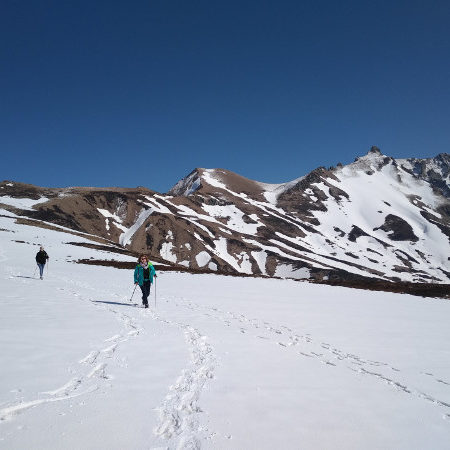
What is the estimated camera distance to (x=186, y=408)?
552 cm

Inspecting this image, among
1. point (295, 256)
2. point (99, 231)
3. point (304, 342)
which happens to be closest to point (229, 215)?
point (295, 256)

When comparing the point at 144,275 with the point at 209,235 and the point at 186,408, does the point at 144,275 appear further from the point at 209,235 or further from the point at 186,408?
the point at 209,235

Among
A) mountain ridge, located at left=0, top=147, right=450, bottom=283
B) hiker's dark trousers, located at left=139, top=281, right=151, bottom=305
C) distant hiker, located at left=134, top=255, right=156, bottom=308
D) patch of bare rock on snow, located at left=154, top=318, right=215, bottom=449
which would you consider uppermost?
mountain ridge, located at left=0, top=147, right=450, bottom=283

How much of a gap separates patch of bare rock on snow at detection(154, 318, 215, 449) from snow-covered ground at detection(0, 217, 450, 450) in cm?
2

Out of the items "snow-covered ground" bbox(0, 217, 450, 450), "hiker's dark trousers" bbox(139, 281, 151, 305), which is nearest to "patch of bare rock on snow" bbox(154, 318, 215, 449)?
"snow-covered ground" bbox(0, 217, 450, 450)

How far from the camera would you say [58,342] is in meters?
8.51

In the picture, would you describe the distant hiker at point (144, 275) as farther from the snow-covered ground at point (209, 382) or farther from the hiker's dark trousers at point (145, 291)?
the snow-covered ground at point (209, 382)

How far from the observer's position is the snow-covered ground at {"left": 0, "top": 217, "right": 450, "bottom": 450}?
15.6ft

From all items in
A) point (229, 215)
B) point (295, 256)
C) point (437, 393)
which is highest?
point (229, 215)

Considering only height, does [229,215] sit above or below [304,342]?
above

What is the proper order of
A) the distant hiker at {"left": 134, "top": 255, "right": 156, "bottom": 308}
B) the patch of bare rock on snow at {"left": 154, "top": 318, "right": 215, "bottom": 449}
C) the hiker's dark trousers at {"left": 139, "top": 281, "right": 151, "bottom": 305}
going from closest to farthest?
the patch of bare rock on snow at {"left": 154, "top": 318, "right": 215, "bottom": 449}, the hiker's dark trousers at {"left": 139, "top": 281, "right": 151, "bottom": 305}, the distant hiker at {"left": 134, "top": 255, "right": 156, "bottom": 308}

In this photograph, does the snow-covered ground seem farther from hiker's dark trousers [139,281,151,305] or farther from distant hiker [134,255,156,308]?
distant hiker [134,255,156,308]

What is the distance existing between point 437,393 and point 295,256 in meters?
127

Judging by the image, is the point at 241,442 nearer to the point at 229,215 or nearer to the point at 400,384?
the point at 400,384
